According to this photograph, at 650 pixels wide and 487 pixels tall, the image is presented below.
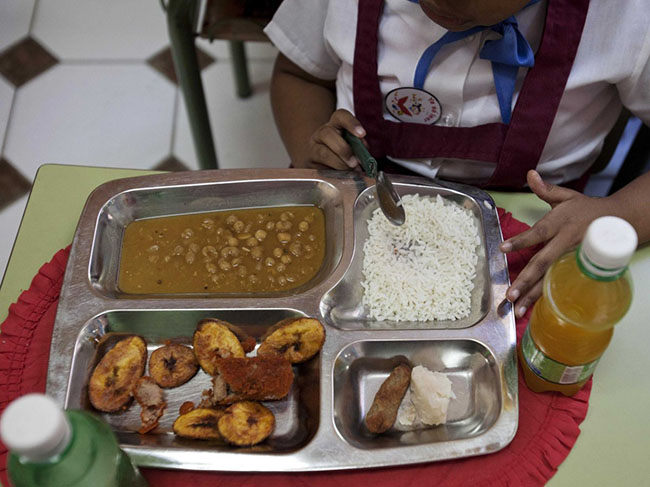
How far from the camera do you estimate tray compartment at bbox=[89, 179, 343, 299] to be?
4.97 feet

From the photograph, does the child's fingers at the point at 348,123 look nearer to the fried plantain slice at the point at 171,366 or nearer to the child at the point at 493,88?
the child at the point at 493,88

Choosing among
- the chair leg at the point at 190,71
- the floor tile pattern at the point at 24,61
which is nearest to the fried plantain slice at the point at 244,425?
the chair leg at the point at 190,71

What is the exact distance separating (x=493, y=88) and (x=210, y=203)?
2.46ft

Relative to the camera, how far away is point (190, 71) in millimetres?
2180

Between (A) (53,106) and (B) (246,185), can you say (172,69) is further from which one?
(B) (246,185)

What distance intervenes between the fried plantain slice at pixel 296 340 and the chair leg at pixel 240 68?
199cm

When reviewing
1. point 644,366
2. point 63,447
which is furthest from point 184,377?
point 644,366

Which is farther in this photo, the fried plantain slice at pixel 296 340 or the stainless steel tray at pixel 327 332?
the fried plantain slice at pixel 296 340

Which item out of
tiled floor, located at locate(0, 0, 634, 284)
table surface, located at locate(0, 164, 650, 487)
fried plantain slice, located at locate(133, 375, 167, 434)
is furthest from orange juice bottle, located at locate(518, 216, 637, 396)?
tiled floor, located at locate(0, 0, 634, 284)

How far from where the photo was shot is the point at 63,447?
877 millimetres

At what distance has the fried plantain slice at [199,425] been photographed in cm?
123

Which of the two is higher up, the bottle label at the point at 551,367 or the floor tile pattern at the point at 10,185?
the bottle label at the point at 551,367

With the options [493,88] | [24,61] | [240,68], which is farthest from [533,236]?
[24,61]

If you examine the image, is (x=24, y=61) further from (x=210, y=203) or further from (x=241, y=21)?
(x=210, y=203)
